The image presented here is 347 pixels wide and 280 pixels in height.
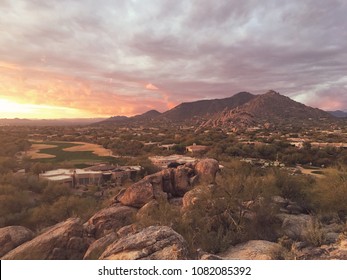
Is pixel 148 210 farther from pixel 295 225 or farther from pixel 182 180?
pixel 295 225

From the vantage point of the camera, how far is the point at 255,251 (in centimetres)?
1230

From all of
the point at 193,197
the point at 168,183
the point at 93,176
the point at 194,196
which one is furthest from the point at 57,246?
the point at 93,176

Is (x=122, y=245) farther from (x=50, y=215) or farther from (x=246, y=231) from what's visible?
(x=50, y=215)

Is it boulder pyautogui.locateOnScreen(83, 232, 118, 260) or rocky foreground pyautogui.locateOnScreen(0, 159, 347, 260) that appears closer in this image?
rocky foreground pyautogui.locateOnScreen(0, 159, 347, 260)

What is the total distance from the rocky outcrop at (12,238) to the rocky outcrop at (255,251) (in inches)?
386

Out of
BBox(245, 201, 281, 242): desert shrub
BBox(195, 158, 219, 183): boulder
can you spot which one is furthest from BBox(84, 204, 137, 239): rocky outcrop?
BBox(245, 201, 281, 242): desert shrub

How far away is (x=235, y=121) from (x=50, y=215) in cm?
16176

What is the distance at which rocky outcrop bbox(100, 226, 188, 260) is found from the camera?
9.66 meters

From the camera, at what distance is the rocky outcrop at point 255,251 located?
1132 centimetres

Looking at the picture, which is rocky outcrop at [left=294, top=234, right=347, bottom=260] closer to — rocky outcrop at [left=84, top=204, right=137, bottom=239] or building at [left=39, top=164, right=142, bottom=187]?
rocky outcrop at [left=84, top=204, right=137, bottom=239]

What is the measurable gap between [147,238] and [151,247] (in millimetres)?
487

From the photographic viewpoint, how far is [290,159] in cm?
5972

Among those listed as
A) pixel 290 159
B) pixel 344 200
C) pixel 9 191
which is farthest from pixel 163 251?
pixel 290 159

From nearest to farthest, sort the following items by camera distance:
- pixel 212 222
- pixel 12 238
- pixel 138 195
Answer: pixel 12 238
pixel 212 222
pixel 138 195
